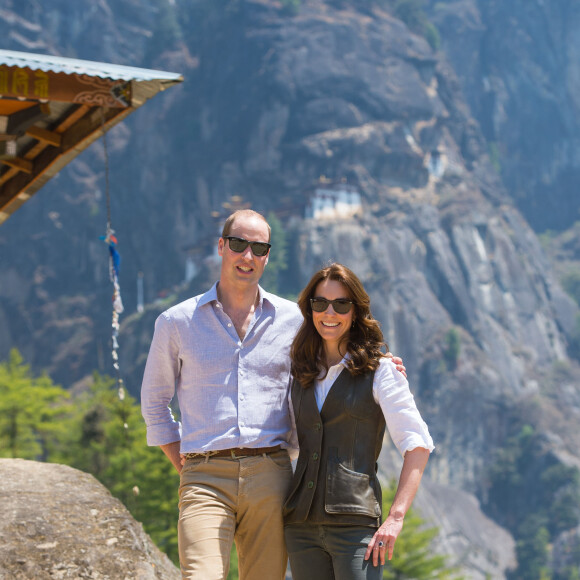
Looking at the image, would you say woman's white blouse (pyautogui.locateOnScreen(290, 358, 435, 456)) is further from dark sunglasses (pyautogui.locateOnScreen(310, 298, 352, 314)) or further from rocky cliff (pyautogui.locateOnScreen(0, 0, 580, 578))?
rocky cliff (pyautogui.locateOnScreen(0, 0, 580, 578))

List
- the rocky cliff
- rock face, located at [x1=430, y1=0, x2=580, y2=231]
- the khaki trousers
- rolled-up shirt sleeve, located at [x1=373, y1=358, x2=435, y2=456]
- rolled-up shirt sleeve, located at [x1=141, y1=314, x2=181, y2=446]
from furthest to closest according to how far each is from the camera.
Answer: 1. rock face, located at [x1=430, y1=0, x2=580, y2=231]
2. the rocky cliff
3. rolled-up shirt sleeve, located at [x1=141, y1=314, x2=181, y2=446]
4. the khaki trousers
5. rolled-up shirt sleeve, located at [x1=373, y1=358, x2=435, y2=456]

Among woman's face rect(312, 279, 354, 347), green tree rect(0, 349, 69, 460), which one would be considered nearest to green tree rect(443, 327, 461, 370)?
green tree rect(0, 349, 69, 460)

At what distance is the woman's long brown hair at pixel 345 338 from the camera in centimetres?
399

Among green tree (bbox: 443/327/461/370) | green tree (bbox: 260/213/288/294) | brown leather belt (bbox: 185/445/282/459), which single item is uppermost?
green tree (bbox: 260/213/288/294)

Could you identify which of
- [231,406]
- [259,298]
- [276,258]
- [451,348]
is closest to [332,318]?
[259,298]

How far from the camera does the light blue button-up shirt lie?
4.06 metres

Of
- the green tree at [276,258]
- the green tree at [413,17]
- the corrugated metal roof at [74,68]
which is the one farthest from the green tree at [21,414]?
the green tree at [413,17]

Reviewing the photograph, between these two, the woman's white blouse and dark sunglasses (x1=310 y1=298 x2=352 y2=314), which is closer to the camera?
the woman's white blouse

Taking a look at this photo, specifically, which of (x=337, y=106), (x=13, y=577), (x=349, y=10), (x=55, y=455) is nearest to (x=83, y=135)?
(x=13, y=577)

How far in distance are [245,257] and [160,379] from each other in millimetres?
670

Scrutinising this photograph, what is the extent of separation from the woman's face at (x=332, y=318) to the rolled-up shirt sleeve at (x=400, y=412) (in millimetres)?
276

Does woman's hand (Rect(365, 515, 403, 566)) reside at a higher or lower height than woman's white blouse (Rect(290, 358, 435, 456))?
lower

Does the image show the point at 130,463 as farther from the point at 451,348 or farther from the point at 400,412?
the point at 451,348

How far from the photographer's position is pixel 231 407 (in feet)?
13.3
